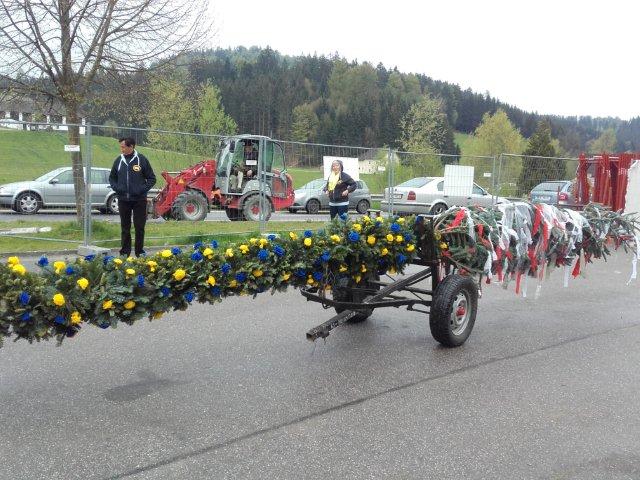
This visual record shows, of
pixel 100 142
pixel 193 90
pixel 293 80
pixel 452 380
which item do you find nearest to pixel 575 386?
pixel 452 380

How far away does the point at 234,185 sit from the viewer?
1577 centimetres

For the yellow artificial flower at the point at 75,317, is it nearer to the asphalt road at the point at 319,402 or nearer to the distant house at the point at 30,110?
the asphalt road at the point at 319,402

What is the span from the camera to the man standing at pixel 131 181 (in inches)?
360

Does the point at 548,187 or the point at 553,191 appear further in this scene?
the point at 553,191

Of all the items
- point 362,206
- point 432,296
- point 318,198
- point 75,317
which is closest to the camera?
point 75,317

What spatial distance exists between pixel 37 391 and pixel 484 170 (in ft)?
46.3

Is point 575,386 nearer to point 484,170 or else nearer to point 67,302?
point 67,302

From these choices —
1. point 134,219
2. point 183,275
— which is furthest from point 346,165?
point 183,275

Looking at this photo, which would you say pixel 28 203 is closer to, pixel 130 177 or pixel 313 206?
pixel 130 177

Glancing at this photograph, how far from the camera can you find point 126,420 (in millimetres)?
3945

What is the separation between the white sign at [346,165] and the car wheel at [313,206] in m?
3.81

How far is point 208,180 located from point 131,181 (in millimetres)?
5859

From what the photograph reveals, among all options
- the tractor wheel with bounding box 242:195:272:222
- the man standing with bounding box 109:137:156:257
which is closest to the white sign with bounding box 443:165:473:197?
the tractor wheel with bounding box 242:195:272:222

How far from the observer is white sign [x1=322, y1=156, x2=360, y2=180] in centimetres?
1352
